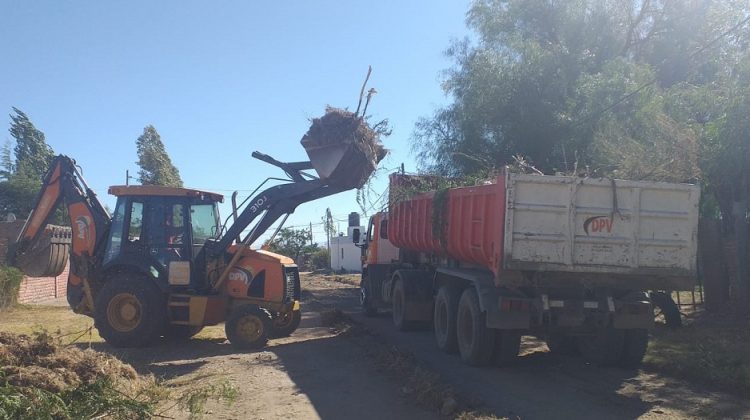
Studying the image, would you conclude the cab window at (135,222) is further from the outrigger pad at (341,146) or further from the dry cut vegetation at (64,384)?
the dry cut vegetation at (64,384)

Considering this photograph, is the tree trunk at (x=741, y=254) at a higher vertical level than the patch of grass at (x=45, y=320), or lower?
higher

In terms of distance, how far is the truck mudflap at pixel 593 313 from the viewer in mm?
9164

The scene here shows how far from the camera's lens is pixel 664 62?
21.2 metres

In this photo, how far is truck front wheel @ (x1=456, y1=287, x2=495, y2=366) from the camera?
9.91 meters

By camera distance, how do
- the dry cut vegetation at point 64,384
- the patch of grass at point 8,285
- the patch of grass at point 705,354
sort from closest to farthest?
1. the dry cut vegetation at point 64,384
2. the patch of grass at point 705,354
3. the patch of grass at point 8,285

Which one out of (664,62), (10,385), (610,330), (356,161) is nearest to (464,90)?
(664,62)

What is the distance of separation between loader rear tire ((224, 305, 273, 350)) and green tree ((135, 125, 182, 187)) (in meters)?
20.7

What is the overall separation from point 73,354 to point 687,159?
39.6 feet

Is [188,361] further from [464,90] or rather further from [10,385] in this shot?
[464,90]

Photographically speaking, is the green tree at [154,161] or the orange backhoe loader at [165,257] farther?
the green tree at [154,161]

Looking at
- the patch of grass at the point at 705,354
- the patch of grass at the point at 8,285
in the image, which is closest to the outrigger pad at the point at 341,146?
Answer: the patch of grass at the point at 705,354

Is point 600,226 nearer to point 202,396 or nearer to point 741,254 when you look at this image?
point 202,396

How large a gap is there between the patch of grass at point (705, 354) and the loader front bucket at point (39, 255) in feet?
33.2

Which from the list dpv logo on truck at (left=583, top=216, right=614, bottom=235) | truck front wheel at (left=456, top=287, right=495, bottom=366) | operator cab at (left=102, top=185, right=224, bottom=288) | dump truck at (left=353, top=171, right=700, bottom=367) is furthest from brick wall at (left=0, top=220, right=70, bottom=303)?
dpv logo on truck at (left=583, top=216, right=614, bottom=235)
